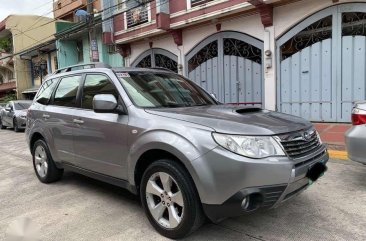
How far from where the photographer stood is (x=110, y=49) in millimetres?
19234

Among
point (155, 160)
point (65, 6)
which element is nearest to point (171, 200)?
point (155, 160)

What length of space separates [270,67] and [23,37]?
2688 cm

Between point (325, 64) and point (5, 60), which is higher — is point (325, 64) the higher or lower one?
the lower one

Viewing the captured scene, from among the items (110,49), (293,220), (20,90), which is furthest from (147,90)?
(20,90)

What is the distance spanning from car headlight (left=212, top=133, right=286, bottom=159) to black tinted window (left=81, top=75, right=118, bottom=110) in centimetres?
168

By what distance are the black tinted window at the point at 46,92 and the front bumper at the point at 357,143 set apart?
169 inches

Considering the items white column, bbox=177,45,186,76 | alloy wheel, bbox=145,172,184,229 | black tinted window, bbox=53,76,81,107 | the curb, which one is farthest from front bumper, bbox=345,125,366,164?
white column, bbox=177,45,186,76

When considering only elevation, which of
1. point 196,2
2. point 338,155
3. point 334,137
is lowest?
point 338,155

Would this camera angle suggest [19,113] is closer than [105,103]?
No

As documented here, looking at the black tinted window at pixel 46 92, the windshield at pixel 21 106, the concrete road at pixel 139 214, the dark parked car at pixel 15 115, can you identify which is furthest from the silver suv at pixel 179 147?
the windshield at pixel 21 106

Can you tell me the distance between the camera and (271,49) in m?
11.4

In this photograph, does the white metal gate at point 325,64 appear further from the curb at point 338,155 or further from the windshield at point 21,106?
the windshield at point 21,106

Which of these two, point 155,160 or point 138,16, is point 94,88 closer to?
point 155,160

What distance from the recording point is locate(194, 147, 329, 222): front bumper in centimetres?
300
